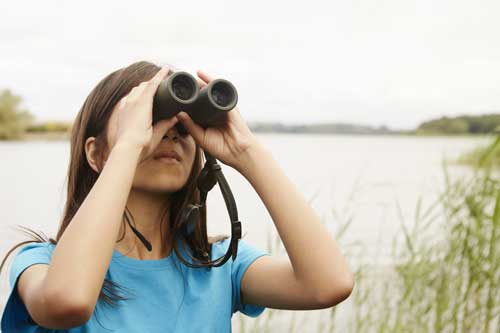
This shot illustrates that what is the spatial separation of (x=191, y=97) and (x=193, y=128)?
0.35 feet

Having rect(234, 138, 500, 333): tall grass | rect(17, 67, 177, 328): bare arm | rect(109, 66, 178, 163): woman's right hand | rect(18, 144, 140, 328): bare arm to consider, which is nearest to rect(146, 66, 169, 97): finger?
rect(109, 66, 178, 163): woman's right hand

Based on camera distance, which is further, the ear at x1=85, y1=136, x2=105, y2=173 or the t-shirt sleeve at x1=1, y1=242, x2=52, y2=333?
the ear at x1=85, y1=136, x2=105, y2=173

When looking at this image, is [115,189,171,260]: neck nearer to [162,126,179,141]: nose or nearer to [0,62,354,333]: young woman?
[0,62,354,333]: young woman

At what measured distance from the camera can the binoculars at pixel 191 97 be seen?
1.41 meters

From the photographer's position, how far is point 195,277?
5.02 ft

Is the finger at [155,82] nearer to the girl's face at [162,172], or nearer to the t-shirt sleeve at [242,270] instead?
the girl's face at [162,172]

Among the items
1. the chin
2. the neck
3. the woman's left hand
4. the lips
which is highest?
the woman's left hand

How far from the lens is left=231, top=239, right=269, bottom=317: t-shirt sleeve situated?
5.25 ft

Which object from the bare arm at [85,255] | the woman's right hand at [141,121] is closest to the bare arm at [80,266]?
the bare arm at [85,255]

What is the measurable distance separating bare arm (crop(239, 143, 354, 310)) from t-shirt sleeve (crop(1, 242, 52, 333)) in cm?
47

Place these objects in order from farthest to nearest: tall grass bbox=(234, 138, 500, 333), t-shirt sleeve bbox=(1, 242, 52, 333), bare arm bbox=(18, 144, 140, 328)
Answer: tall grass bbox=(234, 138, 500, 333) < t-shirt sleeve bbox=(1, 242, 52, 333) < bare arm bbox=(18, 144, 140, 328)

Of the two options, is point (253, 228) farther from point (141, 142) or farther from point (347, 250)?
point (141, 142)

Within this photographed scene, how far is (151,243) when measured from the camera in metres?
1.55

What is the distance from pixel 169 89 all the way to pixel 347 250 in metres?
2.13
